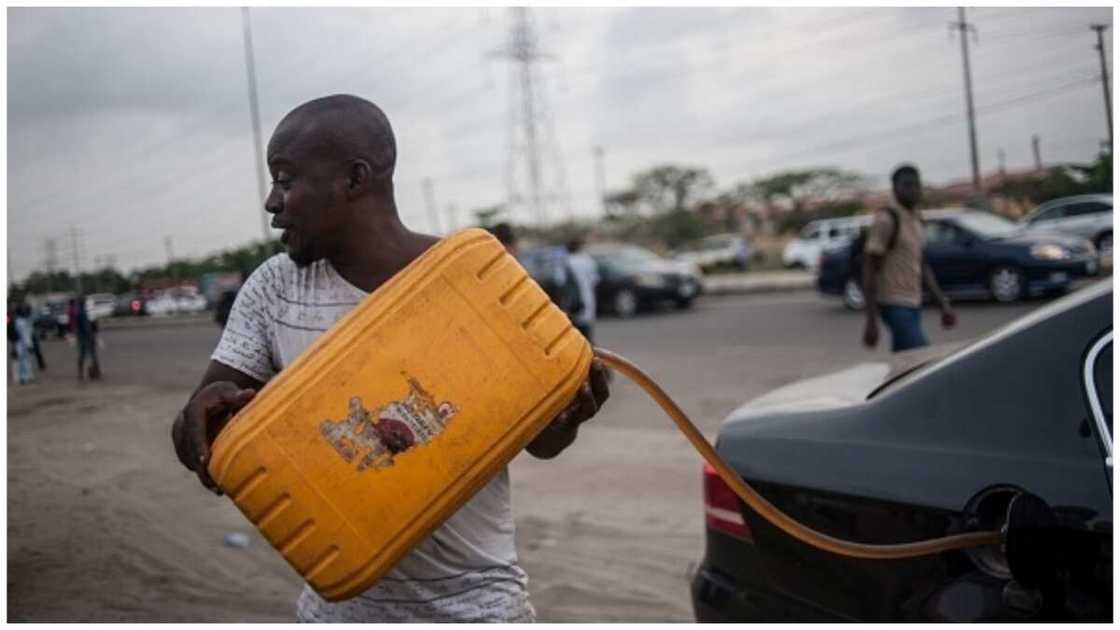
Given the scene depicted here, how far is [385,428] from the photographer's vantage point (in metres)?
1.54

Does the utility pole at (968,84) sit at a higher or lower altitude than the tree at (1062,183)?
higher

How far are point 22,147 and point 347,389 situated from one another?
183 centimetres

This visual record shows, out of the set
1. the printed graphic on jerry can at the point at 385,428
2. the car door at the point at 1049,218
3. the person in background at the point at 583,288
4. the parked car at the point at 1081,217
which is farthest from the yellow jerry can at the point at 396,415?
the person in background at the point at 583,288

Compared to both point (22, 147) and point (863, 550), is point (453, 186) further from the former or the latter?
point (863, 550)

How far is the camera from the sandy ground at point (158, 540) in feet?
9.70

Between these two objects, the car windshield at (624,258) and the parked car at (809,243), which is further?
the parked car at (809,243)

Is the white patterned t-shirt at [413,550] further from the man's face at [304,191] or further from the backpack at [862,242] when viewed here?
the backpack at [862,242]

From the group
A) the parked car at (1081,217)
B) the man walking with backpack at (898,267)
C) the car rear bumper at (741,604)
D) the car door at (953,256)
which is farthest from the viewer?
the car door at (953,256)

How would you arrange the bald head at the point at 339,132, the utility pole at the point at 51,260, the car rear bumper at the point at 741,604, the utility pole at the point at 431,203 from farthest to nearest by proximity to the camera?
the utility pole at the point at 51,260
the utility pole at the point at 431,203
the car rear bumper at the point at 741,604
the bald head at the point at 339,132

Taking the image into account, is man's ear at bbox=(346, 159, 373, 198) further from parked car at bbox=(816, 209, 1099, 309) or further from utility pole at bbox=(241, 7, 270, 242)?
parked car at bbox=(816, 209, 1099, 309)

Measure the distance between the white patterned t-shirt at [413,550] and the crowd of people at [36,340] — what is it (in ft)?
5.31

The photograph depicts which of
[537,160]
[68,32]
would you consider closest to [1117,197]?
[68,32]

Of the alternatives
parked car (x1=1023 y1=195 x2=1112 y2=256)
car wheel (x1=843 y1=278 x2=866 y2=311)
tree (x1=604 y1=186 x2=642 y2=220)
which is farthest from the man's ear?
tree (x1=604 y1=186 x2=642 y2=220)

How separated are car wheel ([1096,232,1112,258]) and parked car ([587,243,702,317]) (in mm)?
10942
